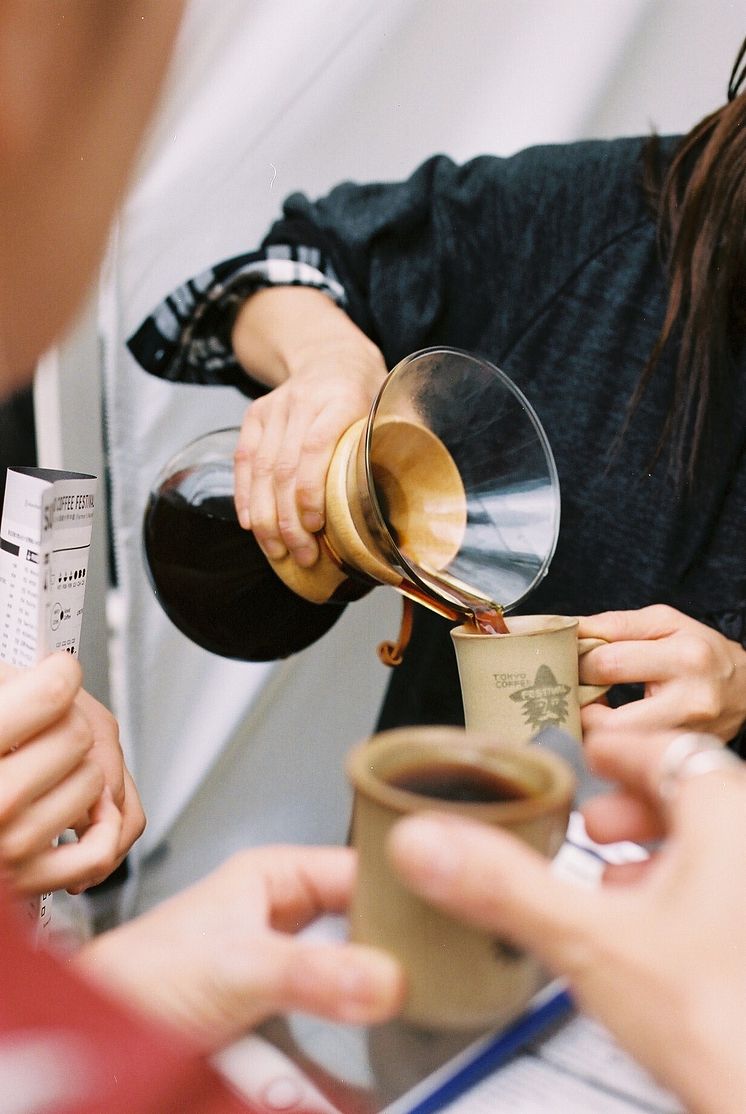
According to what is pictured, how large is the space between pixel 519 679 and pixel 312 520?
0.48ft

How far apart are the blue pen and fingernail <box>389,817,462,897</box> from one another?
13 cm

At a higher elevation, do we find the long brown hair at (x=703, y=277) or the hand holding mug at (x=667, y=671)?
the long brown hair at (x=703, y=277)

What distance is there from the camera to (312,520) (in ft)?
1.59

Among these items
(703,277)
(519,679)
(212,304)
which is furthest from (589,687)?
(212,304)

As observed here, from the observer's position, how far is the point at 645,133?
0.76 metres

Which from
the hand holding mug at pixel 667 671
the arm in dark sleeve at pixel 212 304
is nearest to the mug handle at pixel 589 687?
the hand holding mug at pixel 667 671

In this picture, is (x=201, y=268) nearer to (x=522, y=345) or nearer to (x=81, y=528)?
(x=522, y=345)

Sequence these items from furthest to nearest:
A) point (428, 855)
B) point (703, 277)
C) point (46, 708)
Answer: point (703, 277)
point (46, 708)
point (428, 855)

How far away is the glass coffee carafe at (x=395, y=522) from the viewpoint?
470 millimetres

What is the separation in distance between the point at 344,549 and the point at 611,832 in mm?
254

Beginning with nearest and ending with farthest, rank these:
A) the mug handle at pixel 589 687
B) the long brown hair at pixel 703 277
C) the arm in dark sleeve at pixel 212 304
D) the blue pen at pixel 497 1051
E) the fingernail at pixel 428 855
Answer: the fingernail at pixel 428 855
the blue pen at pixel 497 1051
the mug handle at pixel 589 687
the long brown hair at pixel 703 277
the arm in dark sleeve at pixel 212 304

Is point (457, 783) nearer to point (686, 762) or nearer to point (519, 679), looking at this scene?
point (686, 762)

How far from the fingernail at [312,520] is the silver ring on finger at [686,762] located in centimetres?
28

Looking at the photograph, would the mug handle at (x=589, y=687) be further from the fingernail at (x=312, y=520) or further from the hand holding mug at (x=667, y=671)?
the fingernail at (x=312, y=520)
